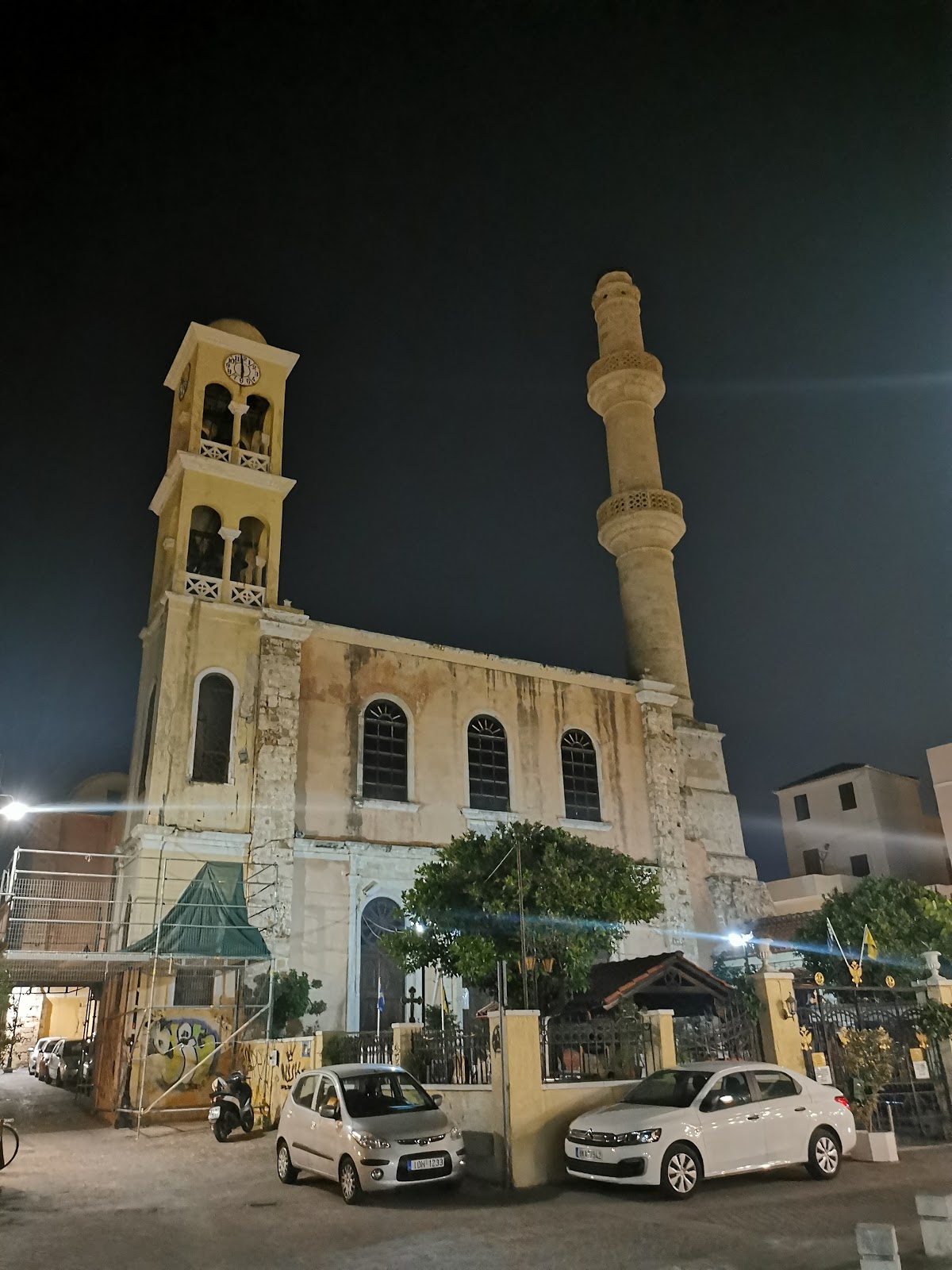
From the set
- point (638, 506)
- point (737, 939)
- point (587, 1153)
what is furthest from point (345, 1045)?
point (638, 506)

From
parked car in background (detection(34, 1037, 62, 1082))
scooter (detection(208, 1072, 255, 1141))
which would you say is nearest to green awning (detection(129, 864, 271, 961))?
scooter (detection(208, 1072, 255, 1141))

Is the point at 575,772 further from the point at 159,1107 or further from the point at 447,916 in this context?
the point at 159,1107

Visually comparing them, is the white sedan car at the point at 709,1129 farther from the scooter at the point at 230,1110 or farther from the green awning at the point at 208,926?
the green awning at the point at 208,926

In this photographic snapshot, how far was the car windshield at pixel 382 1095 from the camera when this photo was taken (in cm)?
998

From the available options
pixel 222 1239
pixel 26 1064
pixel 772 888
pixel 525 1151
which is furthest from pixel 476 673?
pixel 26 1064

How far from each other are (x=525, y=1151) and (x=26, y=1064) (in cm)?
3589

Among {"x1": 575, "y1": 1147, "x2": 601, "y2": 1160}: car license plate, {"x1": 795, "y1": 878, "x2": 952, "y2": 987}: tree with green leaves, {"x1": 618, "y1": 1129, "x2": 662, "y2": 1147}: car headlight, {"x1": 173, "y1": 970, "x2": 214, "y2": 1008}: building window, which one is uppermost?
{"x1": 795, "y1": 878, "x2": 952, "y2": 987}: tree with green leaves

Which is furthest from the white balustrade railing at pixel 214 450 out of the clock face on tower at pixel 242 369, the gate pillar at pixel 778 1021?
the gate pillar at pixel 778 1021

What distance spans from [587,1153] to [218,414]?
20.7 meters

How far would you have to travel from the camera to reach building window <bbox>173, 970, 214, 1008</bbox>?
18125 mm

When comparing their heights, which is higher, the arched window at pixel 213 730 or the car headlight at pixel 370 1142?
the arched window at pixel 213 730

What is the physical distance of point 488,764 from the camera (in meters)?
23.9

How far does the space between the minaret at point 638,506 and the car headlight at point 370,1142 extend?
19222 millimetres

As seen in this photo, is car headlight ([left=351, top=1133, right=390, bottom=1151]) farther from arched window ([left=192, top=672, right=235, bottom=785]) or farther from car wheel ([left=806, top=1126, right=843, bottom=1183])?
arched window ([left=192, top=672, right=235, bottom=785])
